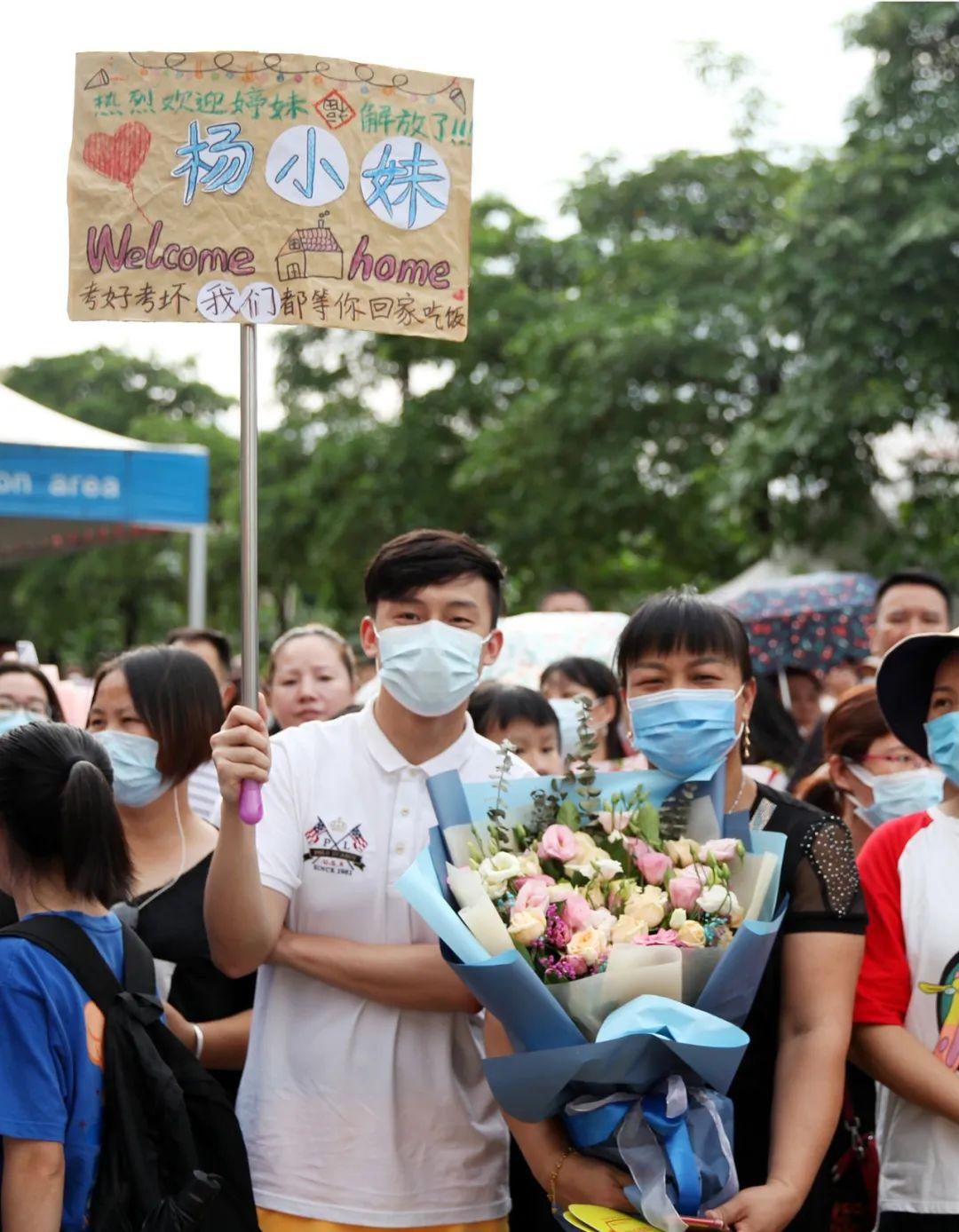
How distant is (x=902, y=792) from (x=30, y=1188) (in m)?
2.74

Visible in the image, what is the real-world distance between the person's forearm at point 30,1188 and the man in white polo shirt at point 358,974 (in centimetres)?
52

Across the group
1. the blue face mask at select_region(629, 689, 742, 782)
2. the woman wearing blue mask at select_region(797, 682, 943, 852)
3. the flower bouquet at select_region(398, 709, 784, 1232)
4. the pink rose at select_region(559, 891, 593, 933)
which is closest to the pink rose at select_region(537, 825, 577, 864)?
the flower bouquet at select_region(398, 709, 784, 1232)

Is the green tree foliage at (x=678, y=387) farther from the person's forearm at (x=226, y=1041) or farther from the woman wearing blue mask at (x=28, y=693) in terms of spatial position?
the person's forearm at (x=226, y=1041)

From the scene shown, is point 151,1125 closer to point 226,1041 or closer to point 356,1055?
point 356,1055

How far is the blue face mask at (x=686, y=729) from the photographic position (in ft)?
10.1

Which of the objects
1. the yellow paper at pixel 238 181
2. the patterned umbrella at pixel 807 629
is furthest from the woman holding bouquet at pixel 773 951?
the patterned umbrella at pixel 807 629

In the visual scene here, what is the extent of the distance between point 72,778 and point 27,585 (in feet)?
101

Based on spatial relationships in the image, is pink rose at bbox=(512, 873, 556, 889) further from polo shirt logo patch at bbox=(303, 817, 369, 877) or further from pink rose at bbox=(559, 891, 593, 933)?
polo shirt logo patch at bbox=(303, 817, 369, 877)

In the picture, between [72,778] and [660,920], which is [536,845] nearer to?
[660,920]

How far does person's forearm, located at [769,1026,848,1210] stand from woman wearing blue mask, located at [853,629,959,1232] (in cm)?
24

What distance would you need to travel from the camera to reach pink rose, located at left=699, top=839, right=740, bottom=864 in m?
2.84

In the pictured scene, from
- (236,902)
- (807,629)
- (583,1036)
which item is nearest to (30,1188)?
(236,902)

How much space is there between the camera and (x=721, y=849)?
9.34 ft

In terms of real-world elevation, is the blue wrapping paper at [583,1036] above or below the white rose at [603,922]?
below
